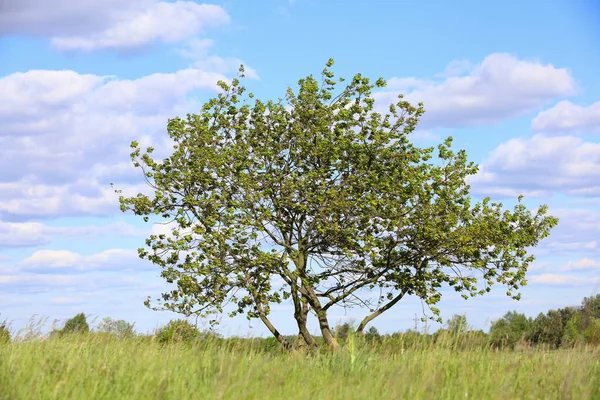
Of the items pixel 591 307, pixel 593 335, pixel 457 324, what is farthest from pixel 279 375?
pixel 591 307

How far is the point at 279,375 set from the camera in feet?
34.1

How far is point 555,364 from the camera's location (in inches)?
518

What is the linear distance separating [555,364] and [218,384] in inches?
293

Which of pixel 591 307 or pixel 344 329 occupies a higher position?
pixel 591 307

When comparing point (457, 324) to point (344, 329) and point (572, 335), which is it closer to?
point (344, 329)

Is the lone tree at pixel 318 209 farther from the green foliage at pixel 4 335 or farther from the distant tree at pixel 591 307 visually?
the distant tree at pixel 591 307

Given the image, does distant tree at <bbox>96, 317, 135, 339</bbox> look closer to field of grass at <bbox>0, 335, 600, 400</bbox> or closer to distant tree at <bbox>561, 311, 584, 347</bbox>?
field of grass at <bbox>0, 335, 600, 400</bbox>

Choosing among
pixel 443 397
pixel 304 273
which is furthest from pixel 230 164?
pixel 443 397

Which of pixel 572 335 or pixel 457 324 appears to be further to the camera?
pixel 572 335

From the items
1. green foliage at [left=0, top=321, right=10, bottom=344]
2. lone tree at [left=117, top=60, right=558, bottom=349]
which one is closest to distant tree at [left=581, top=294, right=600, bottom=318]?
lone tree at [left=117, top=60, right=558, bottom=349]

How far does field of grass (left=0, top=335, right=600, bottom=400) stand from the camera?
911 cm

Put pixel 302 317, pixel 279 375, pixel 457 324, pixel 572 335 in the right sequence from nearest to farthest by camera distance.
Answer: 1. pixel 279 375
2. pixel 457 324
3. pixel 302 317
4. pixel 572 335

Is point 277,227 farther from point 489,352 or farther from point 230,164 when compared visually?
point 489,352

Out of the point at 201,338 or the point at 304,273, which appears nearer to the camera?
the point at 201,338
